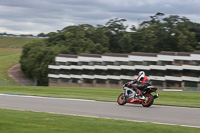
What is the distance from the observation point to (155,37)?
8800cm

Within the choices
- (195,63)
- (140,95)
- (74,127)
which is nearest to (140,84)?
(140,95)

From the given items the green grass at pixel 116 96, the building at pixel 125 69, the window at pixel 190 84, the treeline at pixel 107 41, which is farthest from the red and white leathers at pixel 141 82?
the treeline at pixel 107 41

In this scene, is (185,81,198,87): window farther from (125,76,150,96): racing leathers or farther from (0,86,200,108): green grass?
(125,76,150,96): racing leathers

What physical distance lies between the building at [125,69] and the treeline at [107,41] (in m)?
4.62

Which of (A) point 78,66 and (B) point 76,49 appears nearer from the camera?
(A) point 78,66

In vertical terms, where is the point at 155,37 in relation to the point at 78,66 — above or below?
above

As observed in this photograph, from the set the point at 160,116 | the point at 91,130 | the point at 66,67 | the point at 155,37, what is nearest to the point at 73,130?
the point at 91,130

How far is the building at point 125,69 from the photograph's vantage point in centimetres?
6247

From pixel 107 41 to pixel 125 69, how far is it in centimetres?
2993

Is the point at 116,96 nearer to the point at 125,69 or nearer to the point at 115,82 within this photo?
the point at 125,69

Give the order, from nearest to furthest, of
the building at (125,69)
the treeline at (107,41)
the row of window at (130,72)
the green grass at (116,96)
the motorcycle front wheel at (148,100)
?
the motorcycle front wheel at (148,100)
the green grass at (116,96)
the building at (125,69)
the row of window at (130,72)
the treeline at (107,41)

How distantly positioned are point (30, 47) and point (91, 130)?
89399 mm

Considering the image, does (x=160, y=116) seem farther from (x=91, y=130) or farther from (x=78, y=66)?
(x=78, y=66)

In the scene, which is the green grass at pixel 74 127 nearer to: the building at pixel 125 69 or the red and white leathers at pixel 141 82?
the red and white leathers at pixel 141 82
